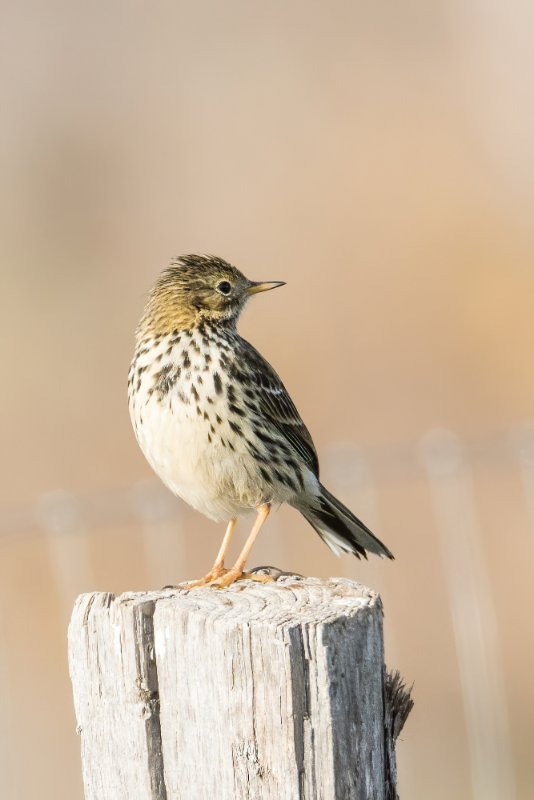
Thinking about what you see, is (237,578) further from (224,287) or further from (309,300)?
(309,300)

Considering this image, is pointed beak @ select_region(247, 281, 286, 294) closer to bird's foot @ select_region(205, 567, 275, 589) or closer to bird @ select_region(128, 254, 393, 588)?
bird @ select_region(128, 254, 393, 588)

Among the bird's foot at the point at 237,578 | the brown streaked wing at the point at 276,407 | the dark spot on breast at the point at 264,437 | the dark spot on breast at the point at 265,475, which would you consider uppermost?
the brown streaked wing at the point at 276,407

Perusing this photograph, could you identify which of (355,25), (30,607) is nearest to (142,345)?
(30,607)

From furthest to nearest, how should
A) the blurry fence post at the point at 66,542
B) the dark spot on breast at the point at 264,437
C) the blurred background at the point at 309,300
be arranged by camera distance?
1. the blurred background at the point at 309,300
2. the blurry fence post at the point at 66,542
3. the dark spot on breast at the point at 264,437

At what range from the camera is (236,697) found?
3.07m

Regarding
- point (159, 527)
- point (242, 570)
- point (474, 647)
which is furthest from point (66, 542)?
point (242, 570)

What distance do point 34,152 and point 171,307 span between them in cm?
1648

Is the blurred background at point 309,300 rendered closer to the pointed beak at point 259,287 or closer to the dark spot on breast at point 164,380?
the pointed beak at point 259,287

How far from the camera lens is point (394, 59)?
22.6m

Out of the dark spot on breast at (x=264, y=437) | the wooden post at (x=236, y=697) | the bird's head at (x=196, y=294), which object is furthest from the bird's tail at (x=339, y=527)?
the wooden post at (x=236, y=697)

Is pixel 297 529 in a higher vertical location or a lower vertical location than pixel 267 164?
lower

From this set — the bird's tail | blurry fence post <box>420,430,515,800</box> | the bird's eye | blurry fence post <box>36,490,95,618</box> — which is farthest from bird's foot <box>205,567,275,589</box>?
blurry fence post <box>420,430,515,800</box>

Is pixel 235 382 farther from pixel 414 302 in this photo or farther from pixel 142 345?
pixel 414 302

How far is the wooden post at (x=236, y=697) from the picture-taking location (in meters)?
3.02
